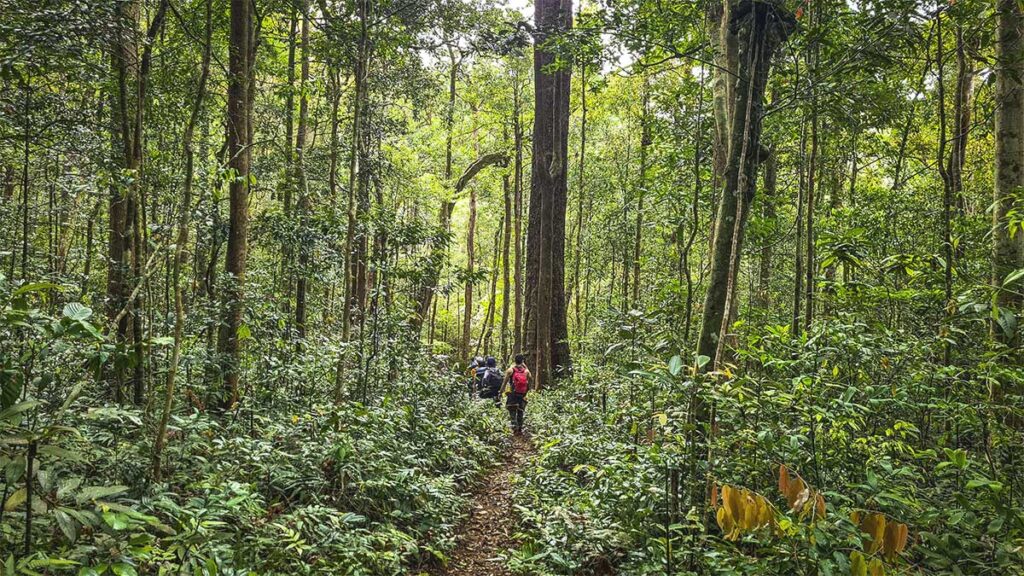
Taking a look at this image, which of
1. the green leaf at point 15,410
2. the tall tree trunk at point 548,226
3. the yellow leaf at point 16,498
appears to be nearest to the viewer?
the green leaf at point 15,410

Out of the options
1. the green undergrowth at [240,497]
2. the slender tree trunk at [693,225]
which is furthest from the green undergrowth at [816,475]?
the green undergrowth at [240,497]

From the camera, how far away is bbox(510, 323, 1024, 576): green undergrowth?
9.20ft

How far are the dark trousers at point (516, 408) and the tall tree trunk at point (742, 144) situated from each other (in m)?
5.91

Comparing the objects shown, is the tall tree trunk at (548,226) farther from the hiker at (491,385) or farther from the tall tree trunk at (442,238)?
the tall tree trunk at (442,238)

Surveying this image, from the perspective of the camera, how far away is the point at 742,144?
15.3ft

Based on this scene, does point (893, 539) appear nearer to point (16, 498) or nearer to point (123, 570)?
point (123, 570)

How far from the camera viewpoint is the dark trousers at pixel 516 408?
10.4m

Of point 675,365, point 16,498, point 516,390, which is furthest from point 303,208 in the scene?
point 675,365

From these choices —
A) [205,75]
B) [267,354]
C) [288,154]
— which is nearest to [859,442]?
[205,75]

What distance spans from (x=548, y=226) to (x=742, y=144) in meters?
8.36

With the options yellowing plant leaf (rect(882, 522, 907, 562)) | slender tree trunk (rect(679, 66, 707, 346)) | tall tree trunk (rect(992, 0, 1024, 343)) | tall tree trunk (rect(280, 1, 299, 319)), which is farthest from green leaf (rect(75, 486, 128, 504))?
tall tree trunk (rect(992, 0, 1024, 343))

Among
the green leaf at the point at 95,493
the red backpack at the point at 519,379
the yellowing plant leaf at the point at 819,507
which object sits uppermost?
the yellowing plant leaf at the point at 819,507

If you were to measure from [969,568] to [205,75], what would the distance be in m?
6.20

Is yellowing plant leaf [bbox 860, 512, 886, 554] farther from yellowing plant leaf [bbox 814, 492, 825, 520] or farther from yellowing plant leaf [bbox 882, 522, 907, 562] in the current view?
yellowing plant leaf [bbox 814, 492, 825, 520]
